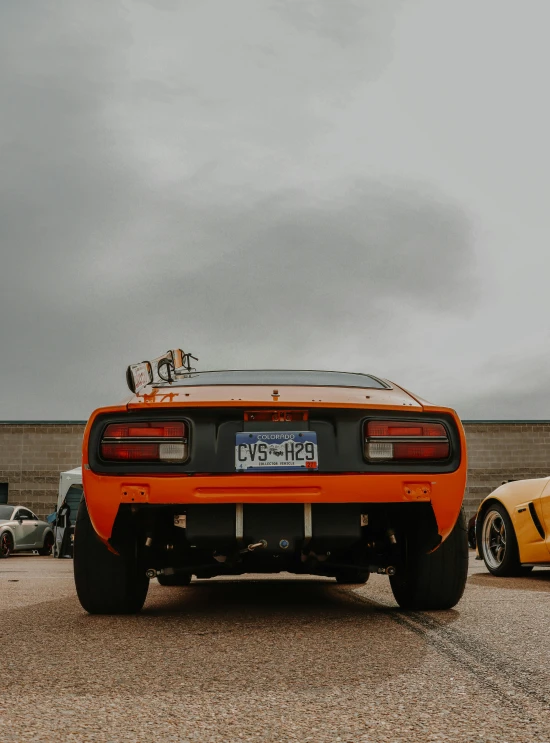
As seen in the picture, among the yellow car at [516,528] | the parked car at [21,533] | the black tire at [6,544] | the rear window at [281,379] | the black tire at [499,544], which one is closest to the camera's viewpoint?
the rear window at [281,379]

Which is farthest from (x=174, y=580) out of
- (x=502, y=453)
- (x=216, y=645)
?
(x=502, y=453)

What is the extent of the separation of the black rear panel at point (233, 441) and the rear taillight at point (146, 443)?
26 millimetres

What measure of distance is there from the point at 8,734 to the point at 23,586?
4.55 meters

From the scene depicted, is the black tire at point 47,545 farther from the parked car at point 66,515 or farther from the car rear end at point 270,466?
the car rear end at point 270,466

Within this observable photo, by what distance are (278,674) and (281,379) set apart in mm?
1994

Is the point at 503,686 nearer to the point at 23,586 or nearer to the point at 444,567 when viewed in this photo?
the point at 444,567

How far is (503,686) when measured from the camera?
228cm

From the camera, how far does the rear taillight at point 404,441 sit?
11.5ft

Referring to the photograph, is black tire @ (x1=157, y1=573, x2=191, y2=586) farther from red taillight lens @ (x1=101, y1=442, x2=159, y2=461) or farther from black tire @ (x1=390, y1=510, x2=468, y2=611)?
red taillight lens @ (x1=101, y1=442, x2=159, y2=461)

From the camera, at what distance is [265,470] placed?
3420mm

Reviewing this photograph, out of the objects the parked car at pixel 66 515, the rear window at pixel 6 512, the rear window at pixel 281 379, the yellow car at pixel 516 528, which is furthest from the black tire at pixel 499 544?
the rear window at pixel 6 512

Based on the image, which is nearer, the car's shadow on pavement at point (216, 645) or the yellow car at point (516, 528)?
the car's shadow on pavement at point (216, 645)

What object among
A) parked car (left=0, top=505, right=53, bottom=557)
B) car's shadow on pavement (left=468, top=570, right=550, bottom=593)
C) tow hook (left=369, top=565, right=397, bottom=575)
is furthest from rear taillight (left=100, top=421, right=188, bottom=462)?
parked car (left=0, top=505, right=53, bottom=557)

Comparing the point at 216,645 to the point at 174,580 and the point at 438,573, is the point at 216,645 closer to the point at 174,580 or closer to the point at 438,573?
the point at 438,573
